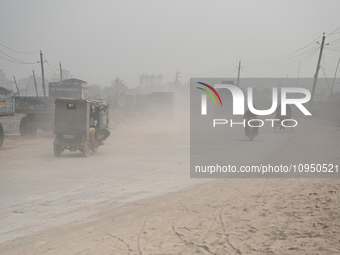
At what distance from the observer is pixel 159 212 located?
695 centimetres

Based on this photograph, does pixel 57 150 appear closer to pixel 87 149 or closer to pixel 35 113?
pixel 87 149

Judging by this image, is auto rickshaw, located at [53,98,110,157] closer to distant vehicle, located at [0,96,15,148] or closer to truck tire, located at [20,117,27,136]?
distant vehicle, located at [0,96,15,148]

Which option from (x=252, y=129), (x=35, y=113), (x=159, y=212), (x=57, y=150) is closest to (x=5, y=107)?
(x=35, y=113)

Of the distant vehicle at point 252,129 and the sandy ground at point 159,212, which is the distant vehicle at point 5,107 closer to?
the sandy ground at point 159,212

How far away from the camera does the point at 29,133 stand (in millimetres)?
23938

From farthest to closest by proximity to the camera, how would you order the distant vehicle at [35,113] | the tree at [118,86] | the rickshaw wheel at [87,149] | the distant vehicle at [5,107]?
the tree at [118,86] < the distant vehicle at [35,113] < the distant vehicle at [5,107] < the rickshaw wheel at [87,149]

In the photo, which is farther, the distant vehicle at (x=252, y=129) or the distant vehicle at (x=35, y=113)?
the distant vehicle at (x=35, y=113)

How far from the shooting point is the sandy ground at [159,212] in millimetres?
5176

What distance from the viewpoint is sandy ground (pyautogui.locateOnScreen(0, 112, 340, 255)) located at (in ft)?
17.0

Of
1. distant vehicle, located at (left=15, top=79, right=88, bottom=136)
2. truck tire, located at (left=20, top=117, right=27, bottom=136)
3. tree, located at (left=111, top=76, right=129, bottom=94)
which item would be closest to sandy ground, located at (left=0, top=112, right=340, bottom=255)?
distant vehicle, located at (left=15, top=79, right=88, bottom=136)

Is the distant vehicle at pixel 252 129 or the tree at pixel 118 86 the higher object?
the tree at pixel 118 86

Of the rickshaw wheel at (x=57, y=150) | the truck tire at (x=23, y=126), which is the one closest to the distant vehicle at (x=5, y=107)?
the truck tire at (x=23, y=126)

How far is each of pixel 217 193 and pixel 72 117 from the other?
876cm

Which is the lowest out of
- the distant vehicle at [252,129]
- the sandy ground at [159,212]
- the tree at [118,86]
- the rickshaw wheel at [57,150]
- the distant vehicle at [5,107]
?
the sandy ground at [159,212]
